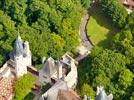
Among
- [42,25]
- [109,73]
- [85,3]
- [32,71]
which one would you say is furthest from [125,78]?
[85,3]

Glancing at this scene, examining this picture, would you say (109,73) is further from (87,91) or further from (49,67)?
(49,67)

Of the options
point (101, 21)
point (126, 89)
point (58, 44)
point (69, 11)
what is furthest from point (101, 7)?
point (126, 89)

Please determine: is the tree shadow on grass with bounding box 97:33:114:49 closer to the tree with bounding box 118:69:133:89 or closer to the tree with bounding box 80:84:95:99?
the tree with bounding box 118:69:133:89

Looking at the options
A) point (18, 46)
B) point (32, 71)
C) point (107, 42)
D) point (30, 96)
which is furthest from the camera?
point (107, 42)

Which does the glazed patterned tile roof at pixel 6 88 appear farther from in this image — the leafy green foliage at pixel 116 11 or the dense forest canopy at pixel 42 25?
the leafy green foliage at pixel 116 11

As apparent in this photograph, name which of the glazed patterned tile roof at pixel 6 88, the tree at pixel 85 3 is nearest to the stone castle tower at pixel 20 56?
the glazed patterned tile roof at pixel 6 88
